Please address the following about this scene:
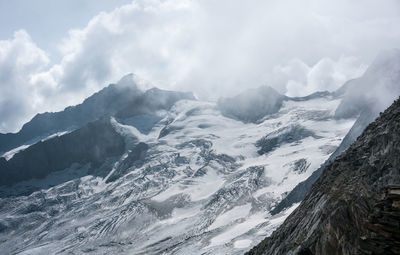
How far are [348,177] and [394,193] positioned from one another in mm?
33673

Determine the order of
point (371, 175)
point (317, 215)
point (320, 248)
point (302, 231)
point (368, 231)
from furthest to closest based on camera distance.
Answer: point (371, 175) < point (302, 231) < point (317, 215) < point (320, 248) < point (368, 231)

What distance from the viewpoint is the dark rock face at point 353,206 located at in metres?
24.3

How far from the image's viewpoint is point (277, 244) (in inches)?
2345

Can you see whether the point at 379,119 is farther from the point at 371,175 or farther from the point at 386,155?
the point at 371,175

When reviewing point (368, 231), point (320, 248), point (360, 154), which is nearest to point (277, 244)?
point (360, 154)

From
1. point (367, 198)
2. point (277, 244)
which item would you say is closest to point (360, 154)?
point (277, 244)

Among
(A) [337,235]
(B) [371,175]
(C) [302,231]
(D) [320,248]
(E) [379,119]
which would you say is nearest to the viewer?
(A) [337,235]

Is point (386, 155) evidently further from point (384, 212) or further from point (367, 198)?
point (384, 212)

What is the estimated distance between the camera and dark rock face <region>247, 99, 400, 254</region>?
24.3 m

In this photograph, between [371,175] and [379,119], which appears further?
[379,119]

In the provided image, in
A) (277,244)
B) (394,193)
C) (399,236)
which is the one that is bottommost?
(277,244)

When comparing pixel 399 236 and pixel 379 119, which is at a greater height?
pixel 379 119

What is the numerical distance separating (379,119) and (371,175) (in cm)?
1531

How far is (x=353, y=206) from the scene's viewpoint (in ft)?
118
